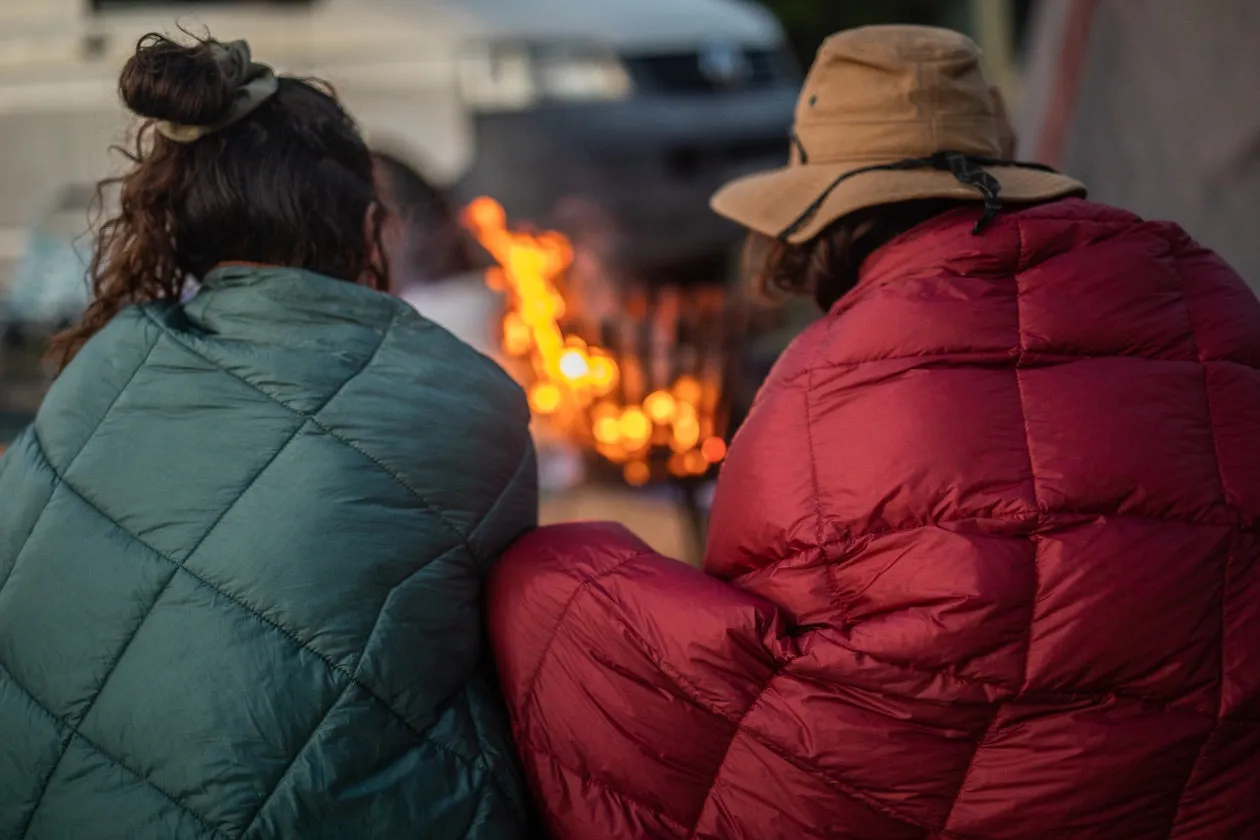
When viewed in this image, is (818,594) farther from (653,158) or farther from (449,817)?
(653,158)

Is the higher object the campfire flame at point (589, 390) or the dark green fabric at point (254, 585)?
the dark green fabric at point (254, 585)

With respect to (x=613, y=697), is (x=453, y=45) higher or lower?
higher

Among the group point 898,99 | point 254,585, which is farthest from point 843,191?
point 254,585

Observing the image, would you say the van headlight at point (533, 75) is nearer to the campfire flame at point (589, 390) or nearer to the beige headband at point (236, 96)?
the campfire flame at point (589, 390)

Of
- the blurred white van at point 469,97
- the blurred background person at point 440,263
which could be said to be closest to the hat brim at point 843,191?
the blurred background person at point 440,263

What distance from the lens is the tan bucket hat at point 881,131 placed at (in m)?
1.82

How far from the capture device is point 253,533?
4.99 feet

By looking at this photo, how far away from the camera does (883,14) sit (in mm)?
11961

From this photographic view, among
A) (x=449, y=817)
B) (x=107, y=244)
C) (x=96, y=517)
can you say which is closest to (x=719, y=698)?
(x=449, y=817)

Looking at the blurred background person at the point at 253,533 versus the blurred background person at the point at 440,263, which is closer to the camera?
the blurred background person at the point at 253,533

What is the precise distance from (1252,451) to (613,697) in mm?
906

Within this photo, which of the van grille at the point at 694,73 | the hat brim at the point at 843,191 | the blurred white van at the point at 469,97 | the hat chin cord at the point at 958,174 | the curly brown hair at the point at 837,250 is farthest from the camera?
the van grille at the point at 694,73

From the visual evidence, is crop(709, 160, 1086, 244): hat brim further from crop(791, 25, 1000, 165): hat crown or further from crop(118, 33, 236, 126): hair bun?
crop(118, 33, 236, 126): hair bun

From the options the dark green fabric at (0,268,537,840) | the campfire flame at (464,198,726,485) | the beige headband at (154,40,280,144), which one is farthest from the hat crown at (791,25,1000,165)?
the campfire flame at (464,198,726,485)
